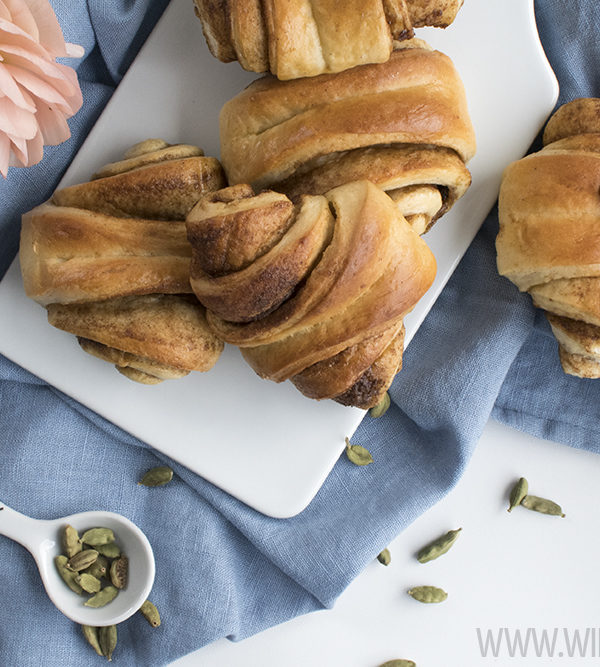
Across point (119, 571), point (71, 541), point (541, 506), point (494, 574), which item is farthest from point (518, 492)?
point (71, 541)

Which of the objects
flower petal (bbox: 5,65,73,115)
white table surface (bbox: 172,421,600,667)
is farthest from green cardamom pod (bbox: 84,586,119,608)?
flower petal (bbox: 5,65,73,115)

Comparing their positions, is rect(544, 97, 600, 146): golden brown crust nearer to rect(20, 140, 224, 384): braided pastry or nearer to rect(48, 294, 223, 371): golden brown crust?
rect(20, 140, 224, 384): braided pastry

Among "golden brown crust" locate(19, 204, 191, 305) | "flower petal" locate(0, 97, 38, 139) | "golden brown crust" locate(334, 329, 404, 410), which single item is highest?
"flower petal" locate(0, 97, 38, 139)

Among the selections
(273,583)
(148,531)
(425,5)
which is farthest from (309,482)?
(425,5)

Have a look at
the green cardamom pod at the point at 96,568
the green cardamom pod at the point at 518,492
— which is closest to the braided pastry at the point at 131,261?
the green cardamom pod at the point at 96,568

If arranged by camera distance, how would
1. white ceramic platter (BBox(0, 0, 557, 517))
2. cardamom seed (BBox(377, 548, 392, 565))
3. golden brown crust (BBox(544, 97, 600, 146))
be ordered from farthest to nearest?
cardamom seed (BBox(377, 548, 392, 565)) < white ceramic platter (BBox(0, 0, 557, 517)) < golden brown crust (BBox(544, 97, 600, 146))

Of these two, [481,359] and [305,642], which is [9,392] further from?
[481,359]
